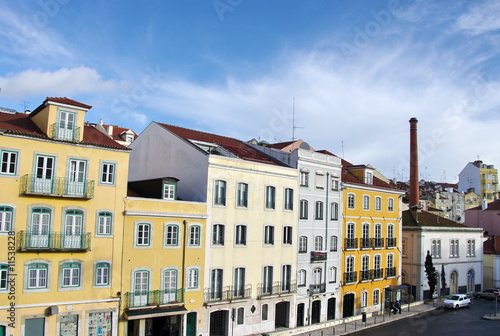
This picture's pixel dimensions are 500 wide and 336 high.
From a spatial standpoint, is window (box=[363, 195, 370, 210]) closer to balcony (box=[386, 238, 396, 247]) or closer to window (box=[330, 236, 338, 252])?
balcony (box=[386, 238, 396, 247])

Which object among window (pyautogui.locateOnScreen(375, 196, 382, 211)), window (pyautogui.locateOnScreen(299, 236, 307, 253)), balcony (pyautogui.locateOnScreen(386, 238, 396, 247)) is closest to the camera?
window (pyautogui.locateOnScreen(299, 236, 307, 253))

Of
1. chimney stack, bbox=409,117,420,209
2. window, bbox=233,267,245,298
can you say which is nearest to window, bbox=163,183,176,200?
window, bbox=233,267,245,298

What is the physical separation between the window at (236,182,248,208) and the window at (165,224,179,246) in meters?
6.09

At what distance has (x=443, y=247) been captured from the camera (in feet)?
205

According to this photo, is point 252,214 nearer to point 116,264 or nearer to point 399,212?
point 116,264

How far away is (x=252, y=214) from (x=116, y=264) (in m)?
12.2

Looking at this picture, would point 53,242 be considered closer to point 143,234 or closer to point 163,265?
point 143,234

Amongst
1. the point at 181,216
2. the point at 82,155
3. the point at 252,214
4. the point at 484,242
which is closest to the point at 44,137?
the point at 82,155

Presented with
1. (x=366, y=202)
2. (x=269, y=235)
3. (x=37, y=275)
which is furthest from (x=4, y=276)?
(x=366, y=202)

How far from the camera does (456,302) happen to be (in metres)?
55.0

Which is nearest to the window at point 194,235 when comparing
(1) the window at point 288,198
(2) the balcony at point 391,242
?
(1) the window at point 288,198

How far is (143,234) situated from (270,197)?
40.6 ft

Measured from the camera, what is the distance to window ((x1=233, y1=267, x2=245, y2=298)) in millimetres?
38500

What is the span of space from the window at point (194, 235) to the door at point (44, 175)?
410 inches
